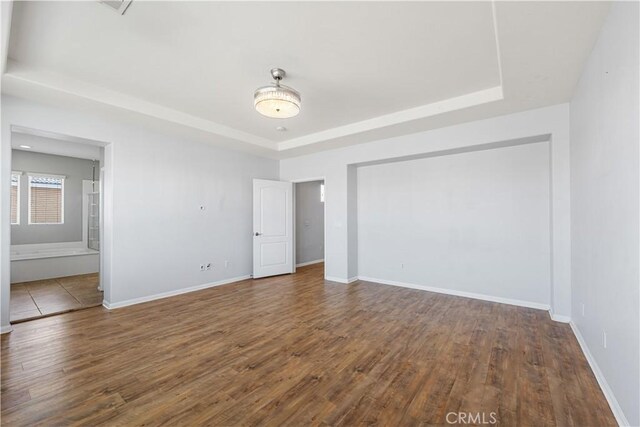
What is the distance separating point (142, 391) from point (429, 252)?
13.9 ft

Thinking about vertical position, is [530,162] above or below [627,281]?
above

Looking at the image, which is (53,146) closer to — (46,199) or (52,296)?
(46,199)

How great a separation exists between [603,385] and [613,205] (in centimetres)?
131

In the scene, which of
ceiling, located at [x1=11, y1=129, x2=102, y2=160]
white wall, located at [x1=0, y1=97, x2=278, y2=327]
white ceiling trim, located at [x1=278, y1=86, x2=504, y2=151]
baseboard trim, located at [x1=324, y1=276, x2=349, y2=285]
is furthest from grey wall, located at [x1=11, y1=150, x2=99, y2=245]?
baseboard trim, located at [x1=324, y1=276, x2=349, y2=285]

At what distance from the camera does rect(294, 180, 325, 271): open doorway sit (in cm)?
736

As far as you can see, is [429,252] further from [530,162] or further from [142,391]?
[142,391]

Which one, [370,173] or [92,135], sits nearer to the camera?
[92,135]

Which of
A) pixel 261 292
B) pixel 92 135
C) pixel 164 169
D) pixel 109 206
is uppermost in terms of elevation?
pixel 92 135

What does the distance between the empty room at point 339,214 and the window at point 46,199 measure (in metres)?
1.06

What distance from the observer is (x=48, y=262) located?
559 centimetres

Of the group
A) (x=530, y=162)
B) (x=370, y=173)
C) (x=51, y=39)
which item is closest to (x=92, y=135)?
(x=51, y=39)

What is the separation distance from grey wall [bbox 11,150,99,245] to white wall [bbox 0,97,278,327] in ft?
13.2

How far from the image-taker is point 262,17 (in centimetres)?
208

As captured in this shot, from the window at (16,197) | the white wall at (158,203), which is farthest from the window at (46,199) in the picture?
the white wall at (158,203)
